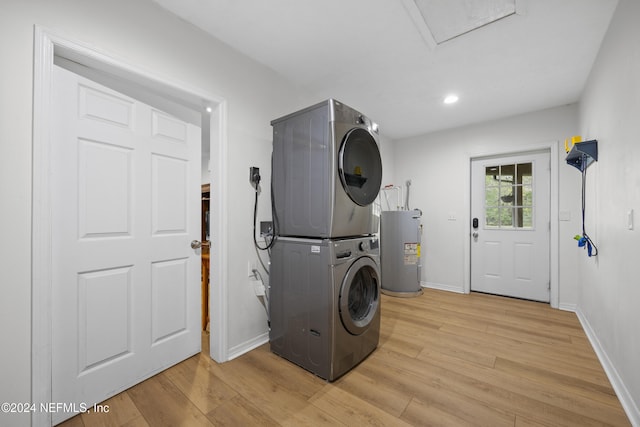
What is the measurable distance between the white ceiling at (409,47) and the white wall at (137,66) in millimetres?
174

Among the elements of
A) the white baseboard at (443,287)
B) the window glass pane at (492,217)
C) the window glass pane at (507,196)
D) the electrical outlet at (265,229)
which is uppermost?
the window glass pane at (507,196)

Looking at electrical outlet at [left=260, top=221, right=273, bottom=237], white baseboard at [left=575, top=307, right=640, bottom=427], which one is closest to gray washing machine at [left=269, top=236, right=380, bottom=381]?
electrical outlet at [left=260, top=221, right=273, bottom=237]

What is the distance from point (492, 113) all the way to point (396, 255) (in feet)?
7.20

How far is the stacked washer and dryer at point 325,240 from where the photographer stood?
→ 1.64 meters

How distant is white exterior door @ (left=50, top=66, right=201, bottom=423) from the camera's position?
4.37 ft

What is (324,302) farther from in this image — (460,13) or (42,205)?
(460,13)

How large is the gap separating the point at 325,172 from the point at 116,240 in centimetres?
132

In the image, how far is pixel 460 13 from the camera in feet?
5.37

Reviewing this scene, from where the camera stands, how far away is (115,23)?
1.43m

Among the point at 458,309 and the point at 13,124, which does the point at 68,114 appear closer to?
the point at 13,124

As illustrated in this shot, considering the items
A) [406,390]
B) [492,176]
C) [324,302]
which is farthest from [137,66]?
[492,176]

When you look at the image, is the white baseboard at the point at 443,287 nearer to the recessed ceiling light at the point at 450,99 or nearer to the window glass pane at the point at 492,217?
Answer: the window glass pane at the point at 492,217

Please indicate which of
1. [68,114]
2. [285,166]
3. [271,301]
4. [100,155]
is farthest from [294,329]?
[68,114]

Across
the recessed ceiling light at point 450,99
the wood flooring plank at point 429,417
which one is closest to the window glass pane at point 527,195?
the recessed ceiling light at point 450,99
